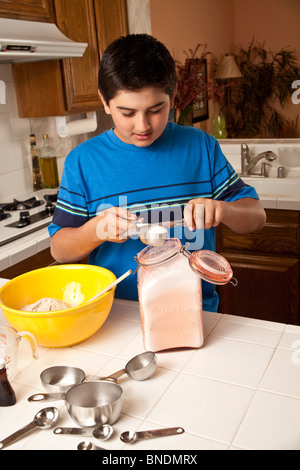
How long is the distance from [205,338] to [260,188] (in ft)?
5.95

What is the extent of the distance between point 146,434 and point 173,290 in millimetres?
295

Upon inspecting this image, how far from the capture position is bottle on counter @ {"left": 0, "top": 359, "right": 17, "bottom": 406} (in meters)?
0.83

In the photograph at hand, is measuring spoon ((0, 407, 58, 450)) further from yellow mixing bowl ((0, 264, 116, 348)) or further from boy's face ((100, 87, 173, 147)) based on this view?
boy's face ((100, 87, 173, 147))

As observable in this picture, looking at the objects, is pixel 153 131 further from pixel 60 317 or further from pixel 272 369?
pixel 272 369

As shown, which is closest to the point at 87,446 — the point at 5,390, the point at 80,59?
the point at 5,390

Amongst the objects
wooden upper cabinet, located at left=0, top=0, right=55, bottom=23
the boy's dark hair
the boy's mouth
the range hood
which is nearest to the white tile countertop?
the boy's mouth

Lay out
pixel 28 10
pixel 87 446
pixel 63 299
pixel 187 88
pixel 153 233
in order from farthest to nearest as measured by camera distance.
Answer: pixel 187 88
pixel 28 10
pixel 63 299
pixel 153 233
pixel 87 446

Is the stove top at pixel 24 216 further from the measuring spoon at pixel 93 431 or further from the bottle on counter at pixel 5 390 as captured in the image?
the measuring spoon at pixel 93 431

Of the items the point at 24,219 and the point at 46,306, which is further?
the point at 24,219

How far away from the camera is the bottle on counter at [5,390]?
2.74 feet

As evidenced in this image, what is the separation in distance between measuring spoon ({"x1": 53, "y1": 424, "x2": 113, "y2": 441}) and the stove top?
135 centimetres

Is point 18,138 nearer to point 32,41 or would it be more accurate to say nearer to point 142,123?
point 32,41

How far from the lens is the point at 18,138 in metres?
2.62
